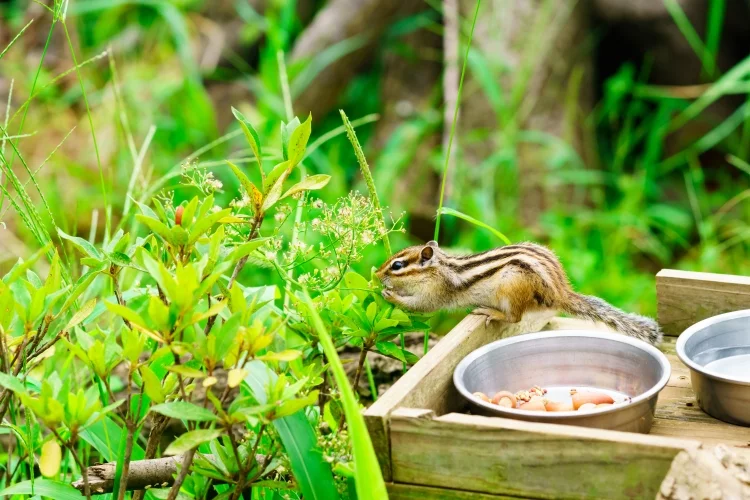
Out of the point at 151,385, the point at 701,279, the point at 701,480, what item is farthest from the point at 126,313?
the point at 701,279

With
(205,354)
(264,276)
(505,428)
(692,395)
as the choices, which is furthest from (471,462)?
(264,276)

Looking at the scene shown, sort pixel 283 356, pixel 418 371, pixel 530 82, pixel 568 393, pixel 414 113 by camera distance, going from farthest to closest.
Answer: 1. pixel 414 113
2. pixel 530 82
3. pixel 568 393
4. pixel 418 371
5. pixel 283 356

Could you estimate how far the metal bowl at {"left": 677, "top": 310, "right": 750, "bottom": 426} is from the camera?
1795mm

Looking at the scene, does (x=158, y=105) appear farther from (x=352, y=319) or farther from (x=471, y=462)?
(x=471, y=462)

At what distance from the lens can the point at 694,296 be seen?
2.29m

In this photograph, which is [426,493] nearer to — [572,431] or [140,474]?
[572,431]

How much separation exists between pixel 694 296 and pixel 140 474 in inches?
53.8

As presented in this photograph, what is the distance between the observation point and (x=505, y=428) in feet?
4.91

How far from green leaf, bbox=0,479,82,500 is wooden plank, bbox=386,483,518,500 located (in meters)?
0.57

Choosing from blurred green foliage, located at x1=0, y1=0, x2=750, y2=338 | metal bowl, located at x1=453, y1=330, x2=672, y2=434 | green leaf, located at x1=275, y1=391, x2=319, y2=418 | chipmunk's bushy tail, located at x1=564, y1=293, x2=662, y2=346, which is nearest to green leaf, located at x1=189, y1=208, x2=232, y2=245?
green leaf, located at x1=275, y1=391, x2=319, y2=418

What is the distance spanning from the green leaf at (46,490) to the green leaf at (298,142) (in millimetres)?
718

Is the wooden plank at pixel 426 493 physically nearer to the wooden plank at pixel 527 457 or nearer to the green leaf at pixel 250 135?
the wooden plank at pixel 527 457

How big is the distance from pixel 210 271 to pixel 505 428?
56 cm

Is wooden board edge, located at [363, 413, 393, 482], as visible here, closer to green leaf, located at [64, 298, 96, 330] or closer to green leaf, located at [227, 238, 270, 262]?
green leaf, located at [227, 238, 270, 262]
